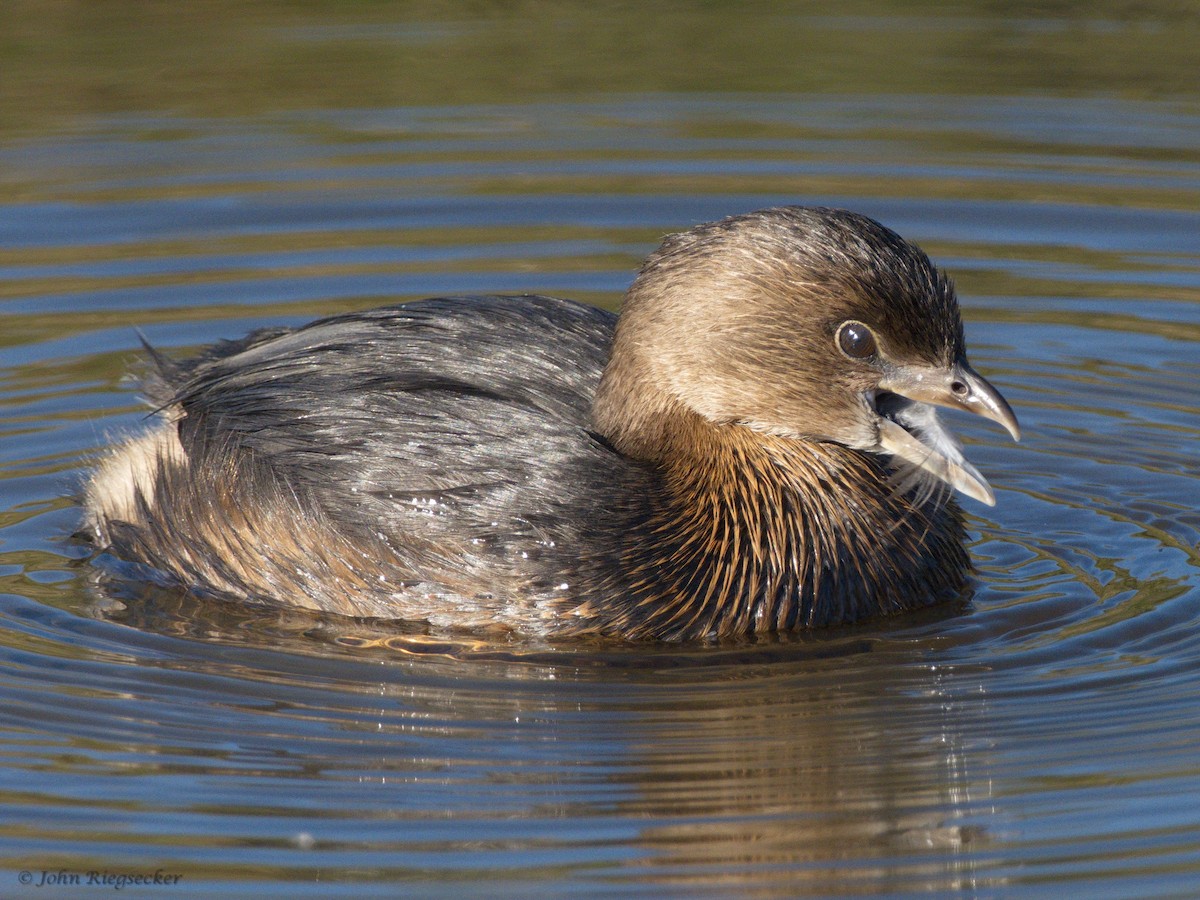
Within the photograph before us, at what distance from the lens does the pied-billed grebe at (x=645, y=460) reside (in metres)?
7.02

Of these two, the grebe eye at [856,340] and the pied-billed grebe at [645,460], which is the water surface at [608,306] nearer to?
the pied-billed grebe at [645,460]

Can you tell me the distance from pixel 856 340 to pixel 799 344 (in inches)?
8.0

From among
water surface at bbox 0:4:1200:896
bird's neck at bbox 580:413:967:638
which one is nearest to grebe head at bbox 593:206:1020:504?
bird's neck at bbox 580:413:967:638

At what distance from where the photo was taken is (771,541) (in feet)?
23.7

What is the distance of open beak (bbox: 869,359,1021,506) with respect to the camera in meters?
7.02

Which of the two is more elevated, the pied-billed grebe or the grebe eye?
the grebe eye

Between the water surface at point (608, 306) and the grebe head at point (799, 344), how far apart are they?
0.76 m

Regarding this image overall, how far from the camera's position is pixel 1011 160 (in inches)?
488

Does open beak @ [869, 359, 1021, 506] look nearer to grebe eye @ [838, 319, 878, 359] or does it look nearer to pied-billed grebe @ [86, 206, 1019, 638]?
pied-billed grebe @ [86, 206, 1019, 638]

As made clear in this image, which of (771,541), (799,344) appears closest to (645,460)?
(771,541)

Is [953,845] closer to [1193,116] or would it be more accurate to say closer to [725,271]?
[725,271]

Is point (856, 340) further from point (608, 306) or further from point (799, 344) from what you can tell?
point (608, 306)

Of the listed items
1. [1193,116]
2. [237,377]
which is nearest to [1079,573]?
[237,377]

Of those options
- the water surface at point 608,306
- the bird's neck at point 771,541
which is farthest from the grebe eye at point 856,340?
the water surface at point 608,306
